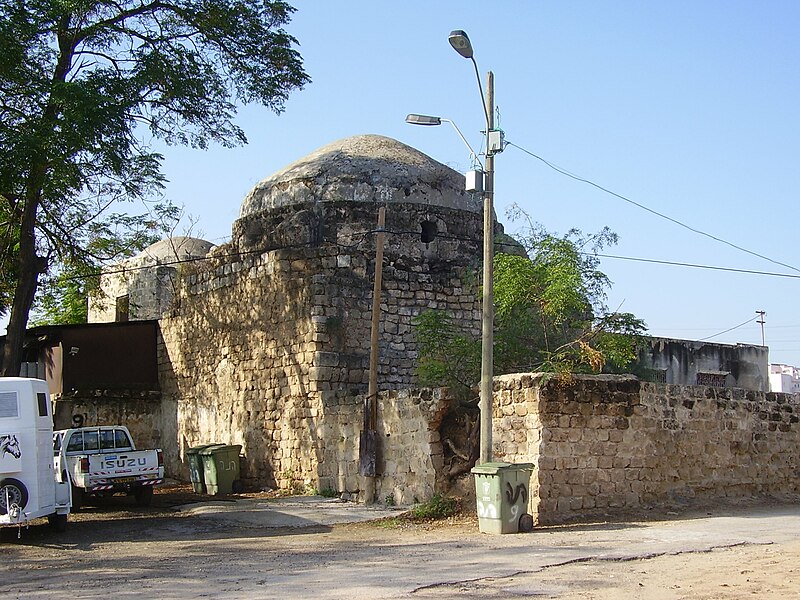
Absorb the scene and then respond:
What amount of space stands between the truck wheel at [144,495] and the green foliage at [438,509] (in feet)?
18.1

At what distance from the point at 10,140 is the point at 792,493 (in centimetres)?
1399

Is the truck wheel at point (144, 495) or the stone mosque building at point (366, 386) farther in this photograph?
the truck wheel at point (144, 495)

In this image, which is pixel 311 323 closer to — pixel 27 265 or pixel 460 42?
pixel 27 265

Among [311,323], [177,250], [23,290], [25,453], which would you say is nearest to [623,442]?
[311,323]

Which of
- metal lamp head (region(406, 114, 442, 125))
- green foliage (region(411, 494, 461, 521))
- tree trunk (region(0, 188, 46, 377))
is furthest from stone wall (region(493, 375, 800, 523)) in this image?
tree trunk (region(0, 188, 46, 377))

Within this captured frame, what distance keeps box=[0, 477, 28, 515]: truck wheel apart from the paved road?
55cm

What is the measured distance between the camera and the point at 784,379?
208 ft

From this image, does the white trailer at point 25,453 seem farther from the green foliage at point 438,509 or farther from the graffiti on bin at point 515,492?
the graffiti on bin at point 515,492

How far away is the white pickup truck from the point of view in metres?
15.6

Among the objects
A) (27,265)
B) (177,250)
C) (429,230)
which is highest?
(177,250)

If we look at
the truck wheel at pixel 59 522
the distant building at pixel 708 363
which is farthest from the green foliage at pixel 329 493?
the distant building at pixel 708 363

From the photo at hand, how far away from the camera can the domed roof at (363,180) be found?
1894cm

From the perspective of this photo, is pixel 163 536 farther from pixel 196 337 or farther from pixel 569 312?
pixel 196 337

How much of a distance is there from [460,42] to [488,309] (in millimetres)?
3453
